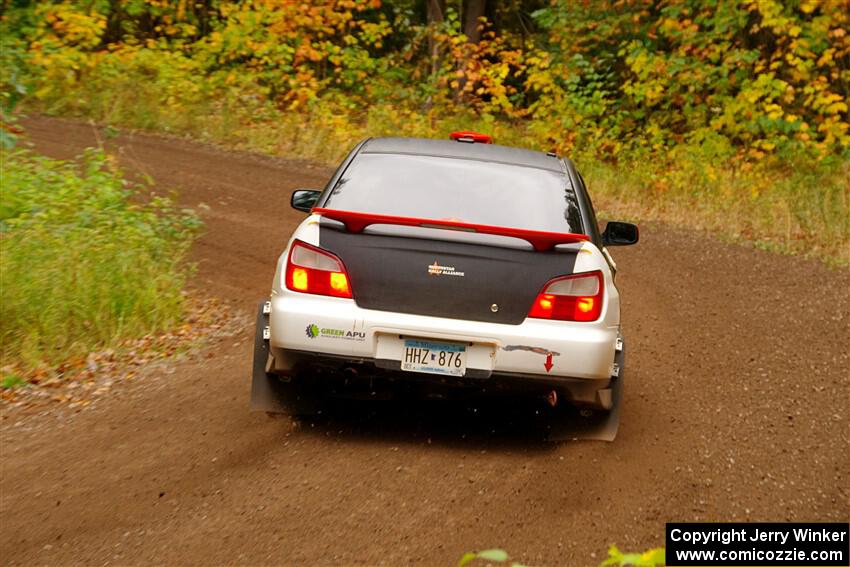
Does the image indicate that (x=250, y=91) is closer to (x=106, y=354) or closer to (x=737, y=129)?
(x=737, y=129)

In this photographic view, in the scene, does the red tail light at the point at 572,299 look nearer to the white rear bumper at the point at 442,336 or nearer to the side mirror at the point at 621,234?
the white rear bumper at the point at 442,336

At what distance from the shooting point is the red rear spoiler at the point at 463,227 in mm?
5777

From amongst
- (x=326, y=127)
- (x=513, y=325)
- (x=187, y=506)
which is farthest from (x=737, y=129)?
(x=187, y=506)

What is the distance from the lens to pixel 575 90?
23.1 m

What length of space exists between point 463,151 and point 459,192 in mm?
565

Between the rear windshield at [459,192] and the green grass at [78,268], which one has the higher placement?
the rear windshield at [459,192]

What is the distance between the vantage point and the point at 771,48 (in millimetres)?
20547

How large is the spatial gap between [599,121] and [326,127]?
526cm

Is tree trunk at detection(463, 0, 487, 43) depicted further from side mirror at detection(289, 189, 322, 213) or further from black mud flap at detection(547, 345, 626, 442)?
black mud flap at detection(547, 345, 626, 442)

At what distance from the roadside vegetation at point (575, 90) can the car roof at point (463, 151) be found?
8.76m

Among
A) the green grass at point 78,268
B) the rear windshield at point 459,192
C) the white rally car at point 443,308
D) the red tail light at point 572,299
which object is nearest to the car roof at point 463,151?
the rear windshield at point 459,192

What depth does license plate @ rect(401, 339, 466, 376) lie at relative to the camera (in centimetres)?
579

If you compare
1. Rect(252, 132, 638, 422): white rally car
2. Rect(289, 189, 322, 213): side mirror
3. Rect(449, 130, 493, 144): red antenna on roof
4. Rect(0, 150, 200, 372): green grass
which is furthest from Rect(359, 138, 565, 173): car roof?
Rect(0, 150, 200, 372): green grass

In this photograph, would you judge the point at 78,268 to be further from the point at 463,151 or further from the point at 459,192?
the point at 459,192
